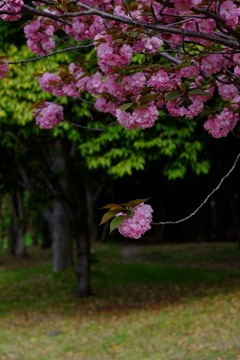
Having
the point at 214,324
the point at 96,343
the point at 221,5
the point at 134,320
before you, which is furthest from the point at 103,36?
the point at 134,320

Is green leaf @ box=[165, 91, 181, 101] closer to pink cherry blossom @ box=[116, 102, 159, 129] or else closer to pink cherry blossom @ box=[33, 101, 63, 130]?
pink cherry blossom @ box=[116, 102, 159, 129]

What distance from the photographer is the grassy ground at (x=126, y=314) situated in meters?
9.40

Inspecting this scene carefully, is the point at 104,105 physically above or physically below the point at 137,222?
above

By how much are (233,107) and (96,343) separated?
7.24 m

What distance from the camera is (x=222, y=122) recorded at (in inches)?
159

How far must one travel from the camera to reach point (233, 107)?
4.03 metres

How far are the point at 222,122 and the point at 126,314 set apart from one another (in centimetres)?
941

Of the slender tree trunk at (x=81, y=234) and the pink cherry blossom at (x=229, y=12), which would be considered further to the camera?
the slender tree trunk at (x=81, y=234)

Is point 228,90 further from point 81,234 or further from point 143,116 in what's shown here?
point 81,234

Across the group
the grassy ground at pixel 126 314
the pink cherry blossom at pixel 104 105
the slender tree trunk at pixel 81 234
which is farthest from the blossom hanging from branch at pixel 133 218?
the slender tree trunk at pixel 81 234

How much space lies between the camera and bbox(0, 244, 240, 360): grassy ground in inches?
370

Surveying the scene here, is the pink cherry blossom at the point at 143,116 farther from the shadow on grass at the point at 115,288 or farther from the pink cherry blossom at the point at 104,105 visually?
the shadow on grass at the point at 115,288

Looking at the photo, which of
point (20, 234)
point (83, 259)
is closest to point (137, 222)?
point (83, 259)

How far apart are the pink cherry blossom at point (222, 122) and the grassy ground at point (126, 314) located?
4.97 meters
